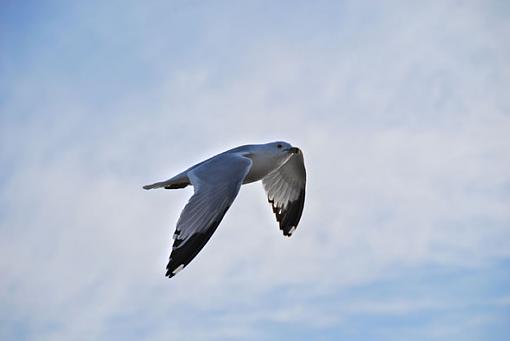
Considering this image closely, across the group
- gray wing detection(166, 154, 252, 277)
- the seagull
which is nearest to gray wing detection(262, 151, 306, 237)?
the seagull

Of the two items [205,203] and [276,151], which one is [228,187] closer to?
[205,203]

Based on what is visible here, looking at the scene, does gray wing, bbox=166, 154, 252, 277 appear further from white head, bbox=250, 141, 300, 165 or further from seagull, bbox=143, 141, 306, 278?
white head, bbox=250, 141, 300, 165

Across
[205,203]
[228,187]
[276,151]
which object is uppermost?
[276,151]

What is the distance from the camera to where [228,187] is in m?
9.23

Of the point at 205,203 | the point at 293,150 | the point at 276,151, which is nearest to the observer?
the point at 205,203

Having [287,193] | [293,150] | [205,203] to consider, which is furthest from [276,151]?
[205,203]

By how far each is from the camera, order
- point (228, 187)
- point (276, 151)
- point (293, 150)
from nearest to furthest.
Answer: point (228, 187) < point (276, 151) < point (293, 150)

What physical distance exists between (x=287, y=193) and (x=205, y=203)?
3.22 m

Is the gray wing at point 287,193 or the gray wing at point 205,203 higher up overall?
the gray wing at point 287,193

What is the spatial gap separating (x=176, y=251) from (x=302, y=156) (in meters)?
3.96

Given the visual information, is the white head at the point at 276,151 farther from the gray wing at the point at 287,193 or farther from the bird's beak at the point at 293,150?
the gray wing at the point at 287,193

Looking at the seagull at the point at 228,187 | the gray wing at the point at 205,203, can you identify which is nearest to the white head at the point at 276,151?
the seagull at the point at 228,187

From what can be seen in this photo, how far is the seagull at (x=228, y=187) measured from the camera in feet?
27.8

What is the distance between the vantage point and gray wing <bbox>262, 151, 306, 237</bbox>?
39.2 ft
